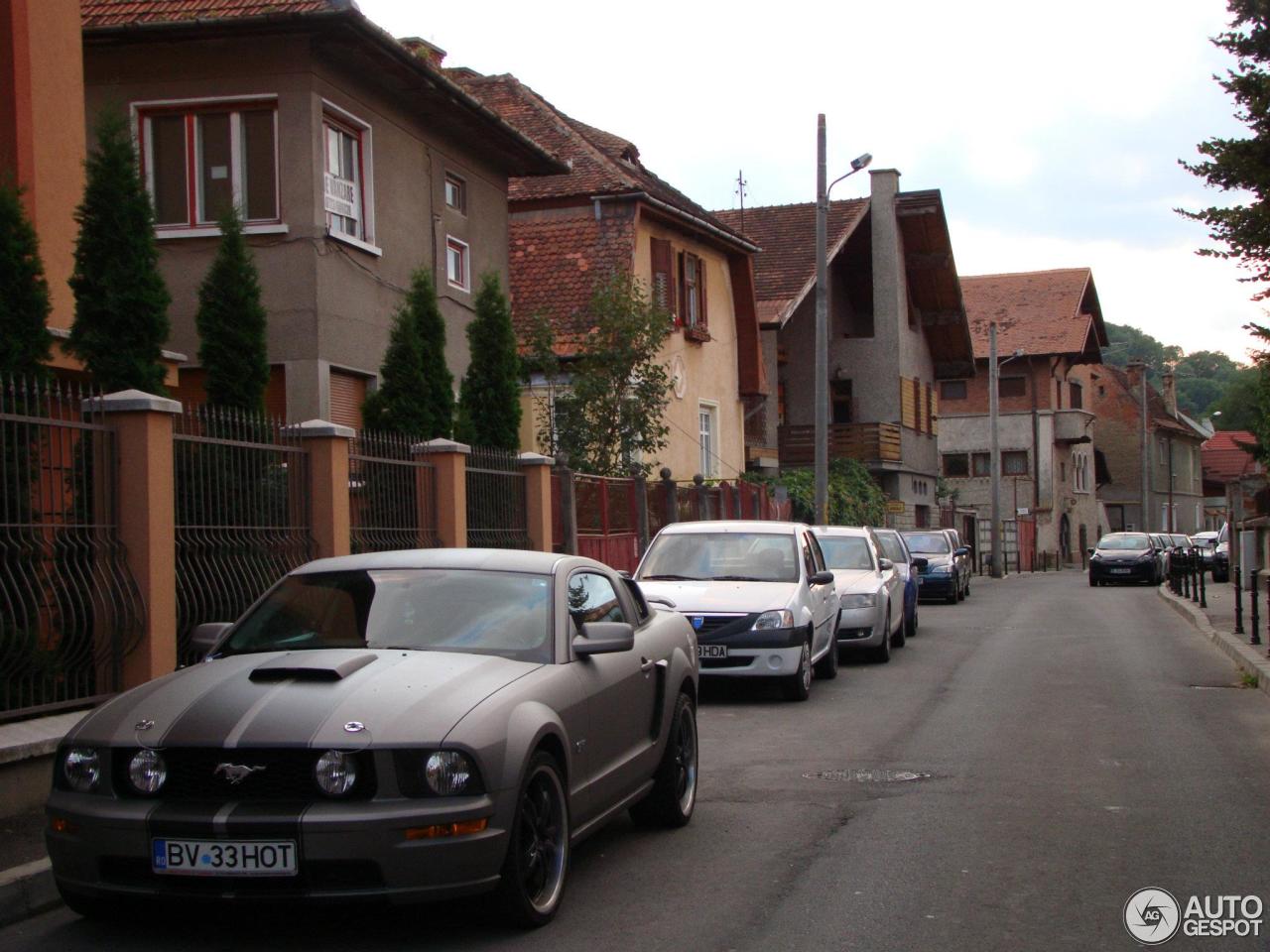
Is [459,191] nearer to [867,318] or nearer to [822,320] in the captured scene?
[822,320]

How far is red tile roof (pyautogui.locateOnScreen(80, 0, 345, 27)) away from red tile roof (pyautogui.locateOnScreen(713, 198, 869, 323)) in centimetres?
2478

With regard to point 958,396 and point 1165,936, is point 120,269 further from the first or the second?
point 958,396

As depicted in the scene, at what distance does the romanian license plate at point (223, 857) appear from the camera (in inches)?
211

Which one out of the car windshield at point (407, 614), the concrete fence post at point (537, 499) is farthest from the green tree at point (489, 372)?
the car windshield at point (407, 614)

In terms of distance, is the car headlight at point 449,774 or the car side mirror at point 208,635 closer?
the car headlight at point 449,774

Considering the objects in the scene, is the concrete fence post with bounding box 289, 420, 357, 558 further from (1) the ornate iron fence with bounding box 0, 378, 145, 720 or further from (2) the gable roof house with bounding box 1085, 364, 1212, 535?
(2) the gable roof house with bounding box 1085, 364, 1212, 535

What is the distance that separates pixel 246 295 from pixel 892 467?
115 ft

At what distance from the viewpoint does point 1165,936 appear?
5.86m

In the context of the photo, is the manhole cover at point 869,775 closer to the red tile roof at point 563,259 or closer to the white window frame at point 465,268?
the white window frame at point 465,268

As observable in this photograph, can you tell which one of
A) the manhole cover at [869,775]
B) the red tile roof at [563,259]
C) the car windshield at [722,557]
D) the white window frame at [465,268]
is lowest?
the manhole cover at [869,775]

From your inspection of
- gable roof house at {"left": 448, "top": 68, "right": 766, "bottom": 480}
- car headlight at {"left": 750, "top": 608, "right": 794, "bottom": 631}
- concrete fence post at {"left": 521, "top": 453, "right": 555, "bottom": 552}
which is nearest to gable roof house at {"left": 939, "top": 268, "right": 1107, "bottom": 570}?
gable roof house at {"left": 448, "top": 68, "right": 766, "bottom": 480}

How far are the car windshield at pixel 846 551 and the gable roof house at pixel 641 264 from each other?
746 centimetres

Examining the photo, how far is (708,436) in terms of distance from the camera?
34.5 m

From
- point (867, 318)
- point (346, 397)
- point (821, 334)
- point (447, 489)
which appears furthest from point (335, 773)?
point (867, 318)
